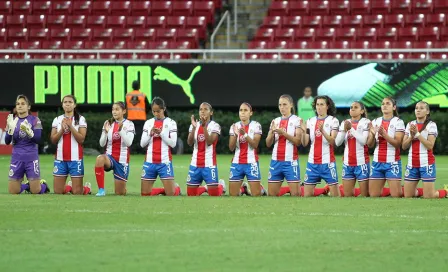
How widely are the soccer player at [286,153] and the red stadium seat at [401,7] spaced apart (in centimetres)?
1459

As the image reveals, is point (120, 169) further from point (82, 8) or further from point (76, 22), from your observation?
point (82, 8)

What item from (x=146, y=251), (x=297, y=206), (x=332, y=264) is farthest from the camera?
(x=297, y=206)

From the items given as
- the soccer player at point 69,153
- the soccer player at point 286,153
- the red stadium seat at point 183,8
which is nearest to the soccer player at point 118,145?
the soccer player at point 69,153

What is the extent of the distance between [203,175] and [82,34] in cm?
1554

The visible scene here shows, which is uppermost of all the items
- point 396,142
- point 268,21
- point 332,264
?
point 268,21

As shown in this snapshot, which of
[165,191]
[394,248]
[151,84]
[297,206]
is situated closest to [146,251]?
[394,248]

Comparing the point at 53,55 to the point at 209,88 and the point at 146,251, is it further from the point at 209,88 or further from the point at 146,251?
the point at 146,251

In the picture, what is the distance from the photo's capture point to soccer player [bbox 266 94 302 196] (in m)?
15.7

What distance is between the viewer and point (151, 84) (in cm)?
2780

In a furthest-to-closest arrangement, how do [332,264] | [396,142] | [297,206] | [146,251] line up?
[396,142]
[297,206]
[146,251]
[332,264]

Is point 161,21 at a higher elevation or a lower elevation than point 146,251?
higher

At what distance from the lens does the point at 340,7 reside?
29.9m

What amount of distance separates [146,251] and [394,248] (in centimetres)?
218

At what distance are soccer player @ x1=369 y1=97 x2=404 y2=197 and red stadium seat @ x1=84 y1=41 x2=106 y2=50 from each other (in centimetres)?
1556
